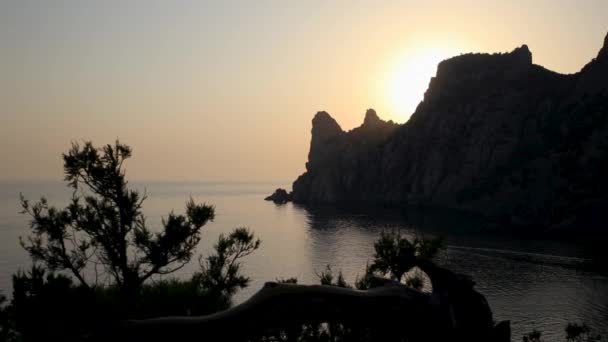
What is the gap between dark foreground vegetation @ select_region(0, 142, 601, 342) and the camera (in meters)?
8.05

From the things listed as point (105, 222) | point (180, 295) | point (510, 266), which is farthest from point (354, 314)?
point (510, 266)

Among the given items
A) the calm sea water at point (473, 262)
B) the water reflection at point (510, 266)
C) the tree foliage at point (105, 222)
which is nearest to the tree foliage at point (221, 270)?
the tree foliage at point (105, 222)

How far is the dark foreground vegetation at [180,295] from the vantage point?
26.4ft

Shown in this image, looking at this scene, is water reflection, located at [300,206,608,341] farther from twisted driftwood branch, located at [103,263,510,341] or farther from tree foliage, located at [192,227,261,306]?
twisted driftwood branch, located at [103,263,510,341]

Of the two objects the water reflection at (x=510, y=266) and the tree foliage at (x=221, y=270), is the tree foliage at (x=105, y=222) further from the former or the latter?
the water reflection at (x=510, y=266)

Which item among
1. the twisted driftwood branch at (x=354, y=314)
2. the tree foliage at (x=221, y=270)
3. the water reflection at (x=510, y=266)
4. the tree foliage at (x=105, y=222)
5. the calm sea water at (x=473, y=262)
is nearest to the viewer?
the twisted driftwood branch at (x=354, y=314)

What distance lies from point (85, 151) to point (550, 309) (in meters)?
77.8

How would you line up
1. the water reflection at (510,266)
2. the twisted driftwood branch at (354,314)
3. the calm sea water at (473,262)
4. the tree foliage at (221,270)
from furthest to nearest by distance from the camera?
the calm sea water at (473,262) → the water reflection at (510,266) → the tree foliage at (221,270) → the twisted driftwood branch at (354,314)

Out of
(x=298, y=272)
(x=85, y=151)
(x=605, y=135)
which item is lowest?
(x=298, y=272)

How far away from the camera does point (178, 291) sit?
1532 inches

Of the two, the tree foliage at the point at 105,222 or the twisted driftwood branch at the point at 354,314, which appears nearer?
the twisted driftwood branch at the point at 354,314

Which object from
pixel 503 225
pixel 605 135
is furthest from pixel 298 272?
pixel 605 135

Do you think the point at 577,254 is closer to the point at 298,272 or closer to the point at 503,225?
the point at 503,225

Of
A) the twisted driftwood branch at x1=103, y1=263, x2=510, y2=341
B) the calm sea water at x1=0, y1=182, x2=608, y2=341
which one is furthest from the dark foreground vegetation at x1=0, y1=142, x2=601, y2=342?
the calm sea water at x1=0, y1=182, x2=608, y2=341
